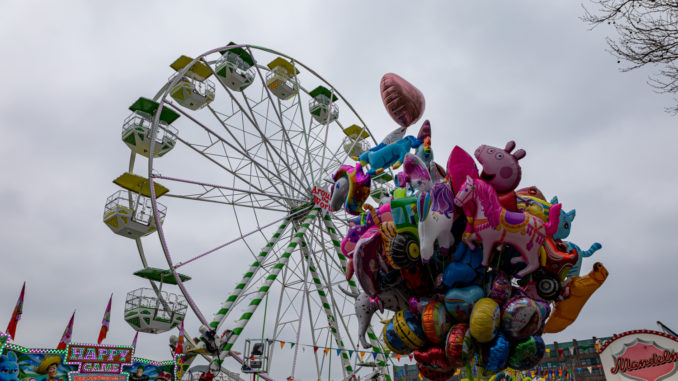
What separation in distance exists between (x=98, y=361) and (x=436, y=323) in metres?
6.39

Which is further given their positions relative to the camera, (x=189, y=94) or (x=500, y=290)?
(x=189, y=94)

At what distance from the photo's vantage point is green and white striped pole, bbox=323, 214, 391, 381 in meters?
14.2

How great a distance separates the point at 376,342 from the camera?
15039mm

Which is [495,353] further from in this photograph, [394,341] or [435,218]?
[435,218]

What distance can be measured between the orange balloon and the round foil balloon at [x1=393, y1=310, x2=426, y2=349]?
2215mm

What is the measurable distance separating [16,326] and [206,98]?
808cm

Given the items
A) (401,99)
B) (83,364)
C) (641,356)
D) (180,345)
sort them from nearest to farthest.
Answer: (83,364) → (401,99) → (180,345) → (641,356)

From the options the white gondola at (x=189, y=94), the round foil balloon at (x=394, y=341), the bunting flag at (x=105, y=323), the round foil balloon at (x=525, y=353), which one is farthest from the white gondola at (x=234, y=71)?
the round foil balloon at (x=525, y=353)

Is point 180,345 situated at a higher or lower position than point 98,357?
higher

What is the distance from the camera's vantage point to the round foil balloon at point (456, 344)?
7270mm

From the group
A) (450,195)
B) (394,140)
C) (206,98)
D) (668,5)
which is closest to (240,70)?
(206,98)

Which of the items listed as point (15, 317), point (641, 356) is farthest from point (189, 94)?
point (641, 356)

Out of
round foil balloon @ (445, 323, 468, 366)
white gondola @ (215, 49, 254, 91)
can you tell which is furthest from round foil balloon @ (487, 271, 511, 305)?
white gondola @ (215, 49, 254, 91)

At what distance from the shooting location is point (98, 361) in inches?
368
